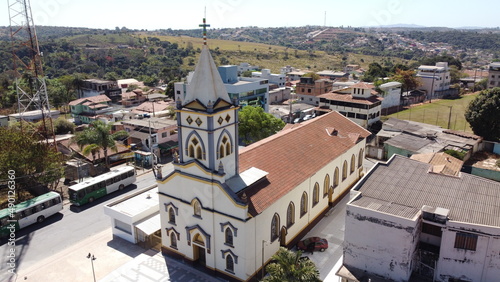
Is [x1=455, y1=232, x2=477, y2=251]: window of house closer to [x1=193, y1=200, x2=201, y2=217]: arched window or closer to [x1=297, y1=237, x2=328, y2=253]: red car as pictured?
[x1=297, y1=237, x2=328, y2=253]: red car

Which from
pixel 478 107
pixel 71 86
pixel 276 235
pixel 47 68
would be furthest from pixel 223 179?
pixel 47 68

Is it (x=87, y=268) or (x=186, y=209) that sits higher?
(x=186, y=209)

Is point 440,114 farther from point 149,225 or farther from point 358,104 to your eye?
point 149,225

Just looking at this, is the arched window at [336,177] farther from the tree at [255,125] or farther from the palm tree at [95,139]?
the palm tree at [95,139]

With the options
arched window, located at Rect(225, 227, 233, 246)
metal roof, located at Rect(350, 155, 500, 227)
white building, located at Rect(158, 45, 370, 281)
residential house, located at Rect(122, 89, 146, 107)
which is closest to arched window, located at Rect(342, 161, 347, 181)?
metal roof, located at Rect(350, 155, 500, 227)

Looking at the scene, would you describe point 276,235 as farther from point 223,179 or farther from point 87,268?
point 87,268
